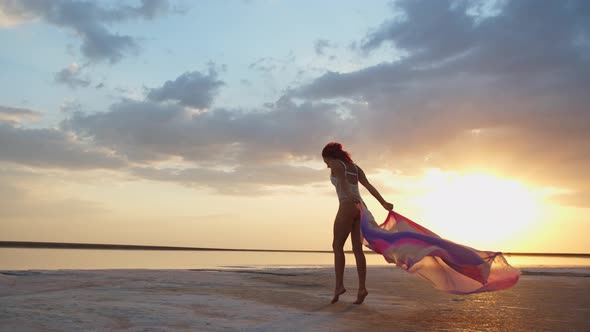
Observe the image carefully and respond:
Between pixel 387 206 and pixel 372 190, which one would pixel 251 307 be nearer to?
pixel 372 190

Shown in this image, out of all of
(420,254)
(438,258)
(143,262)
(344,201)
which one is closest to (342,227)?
(344,201)

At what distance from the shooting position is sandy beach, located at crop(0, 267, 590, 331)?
496cm

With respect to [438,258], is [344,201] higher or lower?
higher

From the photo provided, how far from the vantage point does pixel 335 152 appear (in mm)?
7414

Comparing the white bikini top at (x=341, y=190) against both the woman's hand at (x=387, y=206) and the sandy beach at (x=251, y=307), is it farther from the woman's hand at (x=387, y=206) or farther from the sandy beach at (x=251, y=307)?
the sandy beach at (x=251, y=307)

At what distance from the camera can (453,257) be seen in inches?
290

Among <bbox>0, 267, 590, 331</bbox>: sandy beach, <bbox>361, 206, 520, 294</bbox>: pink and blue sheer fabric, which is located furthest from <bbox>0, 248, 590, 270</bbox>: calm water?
<bbox>361, 206, 520, 294</bbox>: pink and blue sheer fabric

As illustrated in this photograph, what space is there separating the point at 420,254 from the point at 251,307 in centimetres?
267

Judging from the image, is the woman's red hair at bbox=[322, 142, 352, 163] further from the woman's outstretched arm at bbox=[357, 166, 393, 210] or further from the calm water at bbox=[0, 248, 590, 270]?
the calm water at bbox=[0, 248, 590, 270]

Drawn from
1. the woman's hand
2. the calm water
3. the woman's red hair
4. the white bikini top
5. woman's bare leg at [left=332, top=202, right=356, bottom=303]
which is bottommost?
the calm water

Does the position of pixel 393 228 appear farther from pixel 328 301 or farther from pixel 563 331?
pixel 563 331

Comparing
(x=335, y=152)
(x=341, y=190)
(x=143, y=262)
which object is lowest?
(x=143, y=262)

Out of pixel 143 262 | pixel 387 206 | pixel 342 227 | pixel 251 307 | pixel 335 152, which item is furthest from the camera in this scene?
pixel 143 262

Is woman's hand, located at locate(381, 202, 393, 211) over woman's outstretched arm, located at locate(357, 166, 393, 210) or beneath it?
beneath
